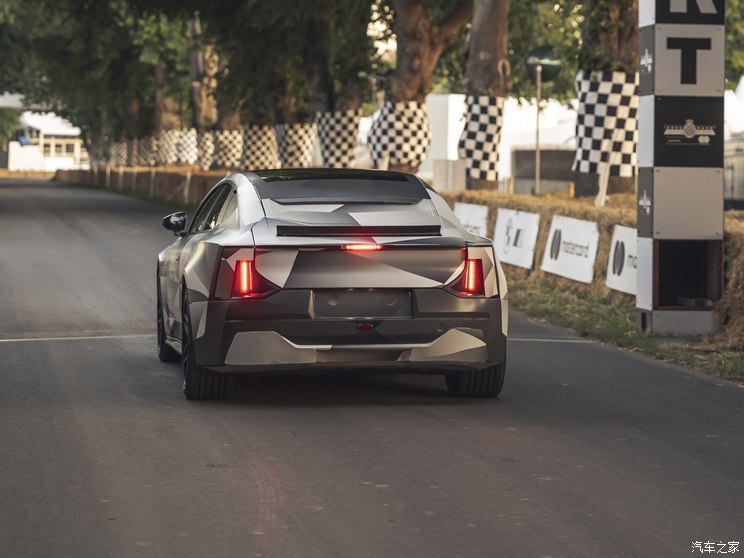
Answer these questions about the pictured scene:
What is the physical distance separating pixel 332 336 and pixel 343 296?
238 millimetres

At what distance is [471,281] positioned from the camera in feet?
31.1

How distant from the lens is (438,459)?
7875 millimetres

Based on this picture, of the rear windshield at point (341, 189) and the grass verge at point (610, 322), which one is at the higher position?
the rear windshield at point (341, 189)

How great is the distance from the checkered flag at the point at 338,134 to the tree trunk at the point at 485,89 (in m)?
11.3

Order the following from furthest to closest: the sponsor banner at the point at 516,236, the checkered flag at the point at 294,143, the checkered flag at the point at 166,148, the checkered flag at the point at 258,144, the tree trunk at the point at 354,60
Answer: the checkered flag at the point at 166,148 → the checkered flag at the point at 258,144 → the checkered flag at the point at 294,143 → the tree trunk at the point at 354,60 → the sponsor banner at the point at 516,236

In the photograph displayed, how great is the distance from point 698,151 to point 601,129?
8.22 meters

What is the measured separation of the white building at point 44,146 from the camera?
492 feet

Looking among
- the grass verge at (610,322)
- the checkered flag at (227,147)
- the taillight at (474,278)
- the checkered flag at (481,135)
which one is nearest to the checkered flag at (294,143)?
the checkered flag at (227,147)

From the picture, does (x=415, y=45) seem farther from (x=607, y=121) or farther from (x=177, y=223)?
(x=177, y=223)

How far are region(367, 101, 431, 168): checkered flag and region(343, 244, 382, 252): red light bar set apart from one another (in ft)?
76.8

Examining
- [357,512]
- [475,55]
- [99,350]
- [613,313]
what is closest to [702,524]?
[357,512]

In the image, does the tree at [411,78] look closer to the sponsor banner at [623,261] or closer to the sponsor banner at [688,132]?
the sponsor banner at [623,261]

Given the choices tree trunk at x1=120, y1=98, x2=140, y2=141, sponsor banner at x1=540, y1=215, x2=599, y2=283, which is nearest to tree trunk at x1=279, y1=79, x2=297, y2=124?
sponsor banner at x1=540, y1=215, x2=599, y2=283

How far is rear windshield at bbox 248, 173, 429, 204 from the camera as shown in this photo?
9898mm
